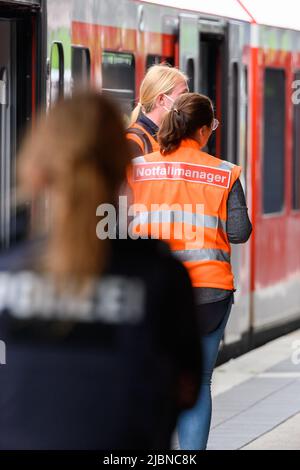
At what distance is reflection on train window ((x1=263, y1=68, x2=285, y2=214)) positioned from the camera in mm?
11430

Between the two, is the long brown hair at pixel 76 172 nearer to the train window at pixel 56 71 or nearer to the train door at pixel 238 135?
the train window at pixel 56 71

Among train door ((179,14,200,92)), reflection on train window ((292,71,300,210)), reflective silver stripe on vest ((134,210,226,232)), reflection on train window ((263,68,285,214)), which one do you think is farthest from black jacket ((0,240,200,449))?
reflection on train window ((292,71,300,210))

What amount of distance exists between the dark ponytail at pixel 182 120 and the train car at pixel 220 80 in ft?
1.85

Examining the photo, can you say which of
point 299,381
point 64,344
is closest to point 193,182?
point 64,344

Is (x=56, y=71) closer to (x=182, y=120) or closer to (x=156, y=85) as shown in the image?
(x=156, y=85)

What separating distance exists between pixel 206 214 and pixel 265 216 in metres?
5.40

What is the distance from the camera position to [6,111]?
706 cm

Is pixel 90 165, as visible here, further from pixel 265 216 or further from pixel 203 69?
pixel 265 216

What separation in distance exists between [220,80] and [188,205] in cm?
443

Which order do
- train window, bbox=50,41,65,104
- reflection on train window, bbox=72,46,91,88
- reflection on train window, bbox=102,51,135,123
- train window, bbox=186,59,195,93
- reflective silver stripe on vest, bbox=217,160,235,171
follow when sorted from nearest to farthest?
reflective silver stripe on vest, bbox=217,160,235,171
train window, bbox=50,41,65,104
reflection on train window, bbox=72,46,91,88
reflection on train window, bbox=102,51,135,123
train window, bbox=186,59,195,93

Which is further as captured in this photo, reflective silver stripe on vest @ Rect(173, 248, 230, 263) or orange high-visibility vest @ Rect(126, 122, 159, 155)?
orange high-visibility vest @ Rect(126, 122, 159, 155)

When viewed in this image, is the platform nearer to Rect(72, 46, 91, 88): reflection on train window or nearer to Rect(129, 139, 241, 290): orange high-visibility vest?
Rect(129, 139, 241, 290): orange high-visibility vest

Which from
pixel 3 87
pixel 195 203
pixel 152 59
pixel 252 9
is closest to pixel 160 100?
pixel 195 203

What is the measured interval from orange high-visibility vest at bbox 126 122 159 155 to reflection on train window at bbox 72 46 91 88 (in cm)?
154
